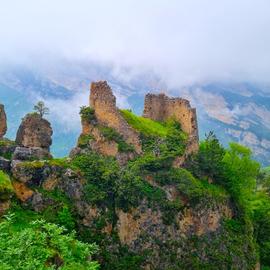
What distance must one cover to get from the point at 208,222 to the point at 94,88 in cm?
2033

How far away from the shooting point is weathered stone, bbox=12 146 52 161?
58.7 metres

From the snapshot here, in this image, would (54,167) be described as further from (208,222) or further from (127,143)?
(208,222)

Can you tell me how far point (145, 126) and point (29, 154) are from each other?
56.2ft

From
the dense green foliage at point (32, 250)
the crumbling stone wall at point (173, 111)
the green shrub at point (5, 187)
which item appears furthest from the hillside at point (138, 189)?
the dense green foliage at point (32, 250)

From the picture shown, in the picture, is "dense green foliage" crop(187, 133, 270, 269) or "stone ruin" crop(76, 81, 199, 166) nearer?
"stone ruin" crop(76, 81, 199, 166)

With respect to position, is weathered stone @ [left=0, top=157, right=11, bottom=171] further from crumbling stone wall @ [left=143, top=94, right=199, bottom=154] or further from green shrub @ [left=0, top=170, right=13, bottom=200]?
crumbling stone wall @ [left=143, top=94, right=199, bottom=154]

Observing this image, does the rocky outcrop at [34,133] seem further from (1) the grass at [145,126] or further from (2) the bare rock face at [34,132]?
(1) the grass at [145,126]

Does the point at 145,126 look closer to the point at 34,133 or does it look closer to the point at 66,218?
the point at 34,133

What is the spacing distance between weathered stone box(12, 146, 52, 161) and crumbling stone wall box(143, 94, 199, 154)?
65.7 feet

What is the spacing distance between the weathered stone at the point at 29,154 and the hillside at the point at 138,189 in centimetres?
13

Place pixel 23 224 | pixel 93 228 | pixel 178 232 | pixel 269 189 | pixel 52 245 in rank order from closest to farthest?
pixel 52 245 → pixel 23 224 → pixel 93 228 → pixel 178 232 → pixel 269 189

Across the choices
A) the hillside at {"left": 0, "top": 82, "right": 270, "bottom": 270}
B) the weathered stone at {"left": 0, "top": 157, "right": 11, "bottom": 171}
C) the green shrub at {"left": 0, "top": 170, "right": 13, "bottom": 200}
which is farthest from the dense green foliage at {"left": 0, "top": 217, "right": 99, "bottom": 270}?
the weathered stone at {"left": 0, "top": 157, "right": 11, "bottom": 171}

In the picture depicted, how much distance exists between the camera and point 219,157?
2904 inches

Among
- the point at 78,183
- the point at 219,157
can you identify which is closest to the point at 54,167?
the point at 78,183
